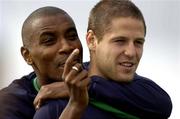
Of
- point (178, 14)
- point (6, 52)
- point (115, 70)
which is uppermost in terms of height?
point (115, 70)

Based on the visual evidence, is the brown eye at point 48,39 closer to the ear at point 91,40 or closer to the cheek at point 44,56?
the cheek at point 44,56

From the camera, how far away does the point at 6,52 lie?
2.89 m

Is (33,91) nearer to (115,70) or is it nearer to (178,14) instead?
(115,70)

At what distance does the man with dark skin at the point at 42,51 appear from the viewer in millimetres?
1376

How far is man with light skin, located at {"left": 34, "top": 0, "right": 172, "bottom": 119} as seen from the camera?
43.6 inches

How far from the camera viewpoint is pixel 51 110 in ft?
3.59

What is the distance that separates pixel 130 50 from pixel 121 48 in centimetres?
2

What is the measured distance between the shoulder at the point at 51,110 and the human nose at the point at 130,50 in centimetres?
21

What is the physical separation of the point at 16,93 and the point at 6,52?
4.79 feet

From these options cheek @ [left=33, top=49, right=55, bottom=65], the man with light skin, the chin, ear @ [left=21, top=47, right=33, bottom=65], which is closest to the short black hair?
the man with light skin

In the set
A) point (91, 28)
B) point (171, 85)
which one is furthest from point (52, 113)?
point (171, 85)

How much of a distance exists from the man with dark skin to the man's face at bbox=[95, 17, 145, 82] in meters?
0.23

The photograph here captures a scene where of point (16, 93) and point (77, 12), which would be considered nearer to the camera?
point (16, 93)

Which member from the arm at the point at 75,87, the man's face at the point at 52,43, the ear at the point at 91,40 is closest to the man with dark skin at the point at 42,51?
the man's face at the point at 52,43
